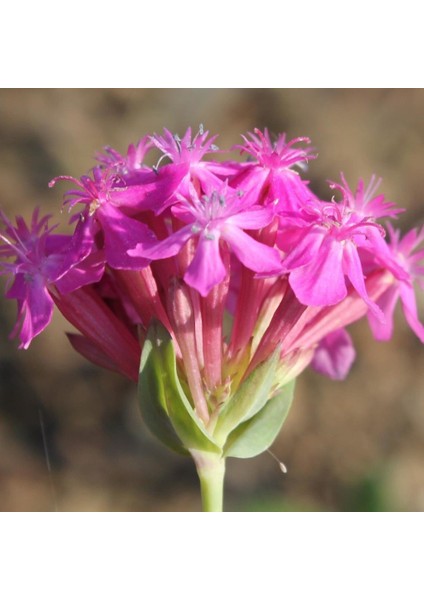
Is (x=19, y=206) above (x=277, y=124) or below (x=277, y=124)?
below

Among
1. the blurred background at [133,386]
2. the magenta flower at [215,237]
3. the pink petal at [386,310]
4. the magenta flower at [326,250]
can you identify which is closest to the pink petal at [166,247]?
the magenta flower at [215,237]

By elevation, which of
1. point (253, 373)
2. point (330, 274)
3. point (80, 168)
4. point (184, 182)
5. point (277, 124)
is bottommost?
point (253, 373)

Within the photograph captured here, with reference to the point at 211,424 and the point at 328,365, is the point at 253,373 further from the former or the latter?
the point at 328,365

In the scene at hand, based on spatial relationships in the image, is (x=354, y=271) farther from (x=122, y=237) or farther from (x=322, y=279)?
(x=122, y=237)

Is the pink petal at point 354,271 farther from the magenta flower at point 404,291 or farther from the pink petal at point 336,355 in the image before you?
the pink petal at point 336,355
